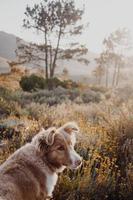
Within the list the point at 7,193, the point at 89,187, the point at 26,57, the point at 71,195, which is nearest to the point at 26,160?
the point at 7,193

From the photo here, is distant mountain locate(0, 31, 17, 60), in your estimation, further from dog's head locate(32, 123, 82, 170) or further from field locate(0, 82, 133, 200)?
dog's head locate(32, 123, 82, 170)

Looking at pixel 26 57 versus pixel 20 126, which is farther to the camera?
pixel 26 57

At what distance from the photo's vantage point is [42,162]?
5.34 m

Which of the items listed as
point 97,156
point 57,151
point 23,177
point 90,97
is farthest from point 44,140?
point 90,97

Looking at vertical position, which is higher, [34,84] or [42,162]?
[42,162]

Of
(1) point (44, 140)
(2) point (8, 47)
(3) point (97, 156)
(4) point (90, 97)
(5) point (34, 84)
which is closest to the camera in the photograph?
(1) point (44, 140)

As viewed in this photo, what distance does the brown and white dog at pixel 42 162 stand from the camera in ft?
16.6

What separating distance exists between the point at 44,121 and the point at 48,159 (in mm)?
4975

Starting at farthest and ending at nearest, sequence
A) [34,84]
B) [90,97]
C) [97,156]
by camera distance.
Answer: [34,84] < [90,97] < [97,156]

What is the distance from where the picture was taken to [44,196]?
17.6ft

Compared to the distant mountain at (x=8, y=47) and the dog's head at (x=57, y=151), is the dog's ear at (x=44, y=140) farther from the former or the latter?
the distant mountain at (x=8, y=47)

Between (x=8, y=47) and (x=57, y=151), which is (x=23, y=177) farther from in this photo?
(x=8, y=47)

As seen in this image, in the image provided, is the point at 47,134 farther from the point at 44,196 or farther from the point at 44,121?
the point at 44,121

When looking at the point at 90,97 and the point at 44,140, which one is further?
the point at 90,97
